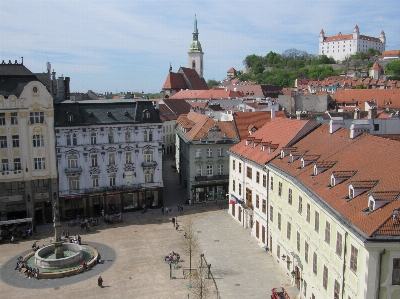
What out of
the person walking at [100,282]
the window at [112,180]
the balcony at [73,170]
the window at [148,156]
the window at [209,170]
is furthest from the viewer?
the window at [209,170]

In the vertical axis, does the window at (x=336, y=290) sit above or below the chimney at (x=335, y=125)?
below

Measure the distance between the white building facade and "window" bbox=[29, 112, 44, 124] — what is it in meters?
2.00

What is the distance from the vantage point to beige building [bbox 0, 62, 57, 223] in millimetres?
50562

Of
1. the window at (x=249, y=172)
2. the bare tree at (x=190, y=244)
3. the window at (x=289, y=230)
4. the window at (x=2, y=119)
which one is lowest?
the bare tree at (x=190, y=244)

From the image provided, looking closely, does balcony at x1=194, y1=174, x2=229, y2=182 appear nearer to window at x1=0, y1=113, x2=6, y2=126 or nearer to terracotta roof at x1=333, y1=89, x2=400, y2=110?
window at x1=0, y1=113, x2=6, y2=126

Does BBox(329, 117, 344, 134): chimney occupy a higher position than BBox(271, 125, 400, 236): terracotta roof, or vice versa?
BBox(329, 117, 344, 134): chimney

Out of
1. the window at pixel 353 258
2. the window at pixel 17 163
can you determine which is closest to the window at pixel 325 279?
the window at pixel 353 258

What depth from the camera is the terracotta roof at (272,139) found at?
44531 mm

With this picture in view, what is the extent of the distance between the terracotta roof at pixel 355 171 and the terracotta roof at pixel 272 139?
15.2 ft

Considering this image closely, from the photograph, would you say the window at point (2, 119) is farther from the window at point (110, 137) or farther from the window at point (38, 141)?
the window at point (110, 137)

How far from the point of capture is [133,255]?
1666 inches

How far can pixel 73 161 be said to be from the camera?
54.2 meters

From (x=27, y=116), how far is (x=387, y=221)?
4234 centimetres

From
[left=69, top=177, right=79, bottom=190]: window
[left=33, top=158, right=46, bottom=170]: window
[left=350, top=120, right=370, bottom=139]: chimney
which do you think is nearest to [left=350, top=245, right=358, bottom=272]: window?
[left=350, top=120, right=370, bottom=139]: chimney
